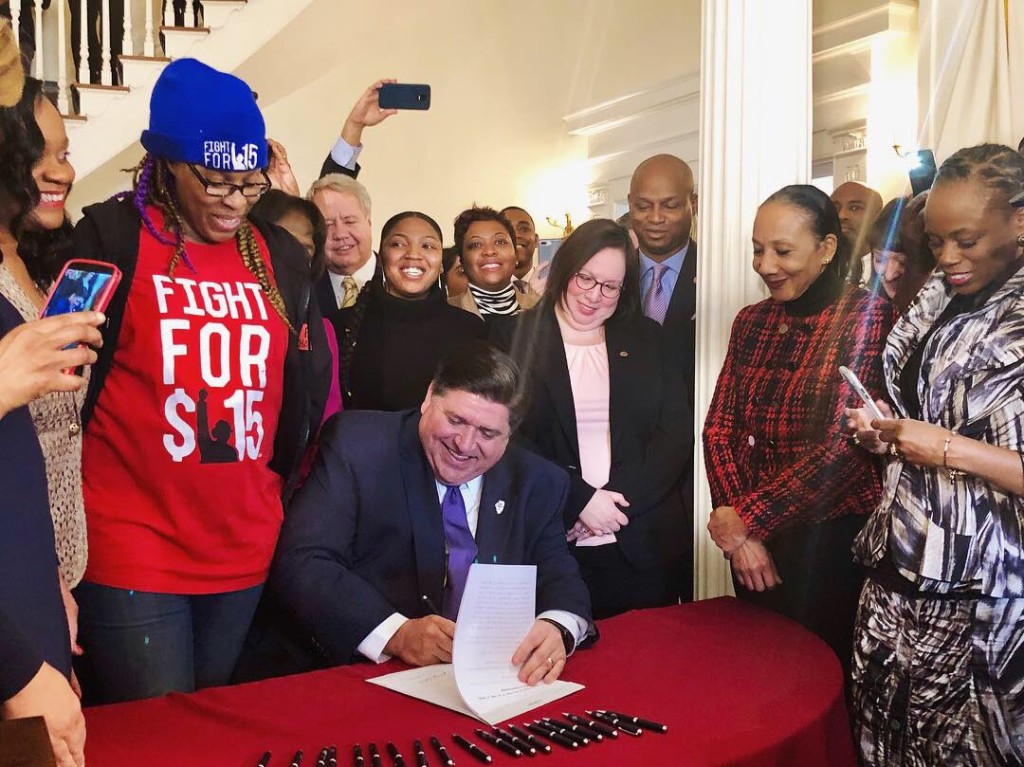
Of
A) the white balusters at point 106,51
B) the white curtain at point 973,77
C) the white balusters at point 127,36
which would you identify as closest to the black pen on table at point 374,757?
the white curtain at point 973,77

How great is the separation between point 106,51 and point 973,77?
2930 millimetres

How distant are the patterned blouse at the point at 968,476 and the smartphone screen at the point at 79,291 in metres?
1.24

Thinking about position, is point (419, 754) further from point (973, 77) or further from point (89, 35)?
point (89, 35)

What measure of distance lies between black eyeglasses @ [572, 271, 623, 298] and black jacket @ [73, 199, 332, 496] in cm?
75

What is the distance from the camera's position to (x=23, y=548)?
39.7 inches

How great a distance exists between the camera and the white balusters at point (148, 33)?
12.2ft

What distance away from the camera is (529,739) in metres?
1.20

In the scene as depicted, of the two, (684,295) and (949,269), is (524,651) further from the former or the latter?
(684,295)

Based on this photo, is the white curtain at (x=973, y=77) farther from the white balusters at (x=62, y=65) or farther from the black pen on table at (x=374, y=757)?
the white balusters at (x=62, y=65)

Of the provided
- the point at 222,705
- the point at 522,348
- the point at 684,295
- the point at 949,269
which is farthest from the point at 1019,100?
the point at 222,705

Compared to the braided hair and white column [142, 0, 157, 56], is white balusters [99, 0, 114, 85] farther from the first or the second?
the braided hair

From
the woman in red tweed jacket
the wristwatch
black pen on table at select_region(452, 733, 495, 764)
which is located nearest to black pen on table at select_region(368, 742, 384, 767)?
black pen on table at select_region(452, 733, 495, 764)

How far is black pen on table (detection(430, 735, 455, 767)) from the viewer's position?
1.13m

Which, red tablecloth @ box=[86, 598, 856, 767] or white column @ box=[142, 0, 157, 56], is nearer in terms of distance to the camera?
red tablecloth @ box=[86, 598, 856, 767]
